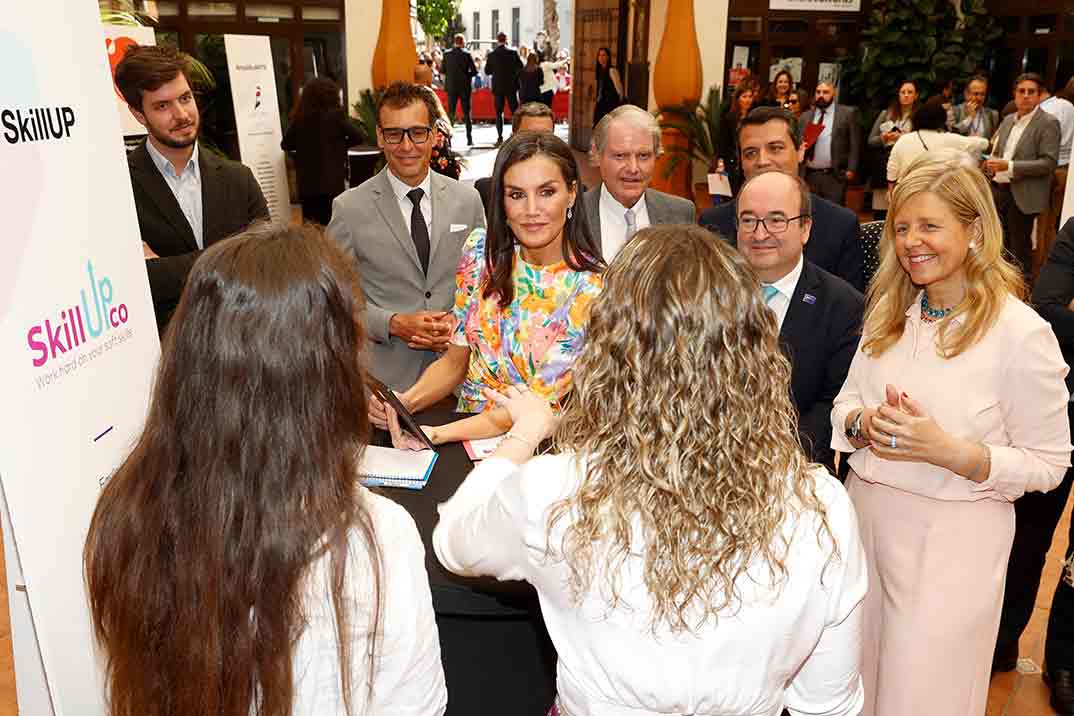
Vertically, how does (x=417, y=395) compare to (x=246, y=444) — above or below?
below

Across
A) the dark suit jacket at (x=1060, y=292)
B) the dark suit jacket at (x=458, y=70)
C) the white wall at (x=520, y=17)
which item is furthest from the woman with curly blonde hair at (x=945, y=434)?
the white wall at (x=520, y=17)

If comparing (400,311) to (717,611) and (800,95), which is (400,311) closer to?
(717,611)

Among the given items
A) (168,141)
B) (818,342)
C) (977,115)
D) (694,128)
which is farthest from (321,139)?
(977,115)

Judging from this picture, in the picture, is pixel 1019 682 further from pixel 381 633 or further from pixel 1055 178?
pixel 1055 178

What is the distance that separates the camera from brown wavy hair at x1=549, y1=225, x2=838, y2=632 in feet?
4.09

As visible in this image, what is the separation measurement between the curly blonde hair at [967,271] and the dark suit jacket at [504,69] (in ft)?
46.2

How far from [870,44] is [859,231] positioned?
29.0 ft

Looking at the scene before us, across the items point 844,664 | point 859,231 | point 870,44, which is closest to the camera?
point 844,664

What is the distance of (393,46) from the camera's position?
861cm

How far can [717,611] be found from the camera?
1271 mm

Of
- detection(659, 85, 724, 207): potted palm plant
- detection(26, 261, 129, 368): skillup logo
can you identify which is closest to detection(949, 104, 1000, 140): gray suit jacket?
detection(659, 85, 724, 207): potted palm plant

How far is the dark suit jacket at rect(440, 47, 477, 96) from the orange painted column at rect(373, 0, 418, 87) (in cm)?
629

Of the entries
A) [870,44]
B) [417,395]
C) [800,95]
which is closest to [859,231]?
[417,395]

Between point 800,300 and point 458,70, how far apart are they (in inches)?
530
